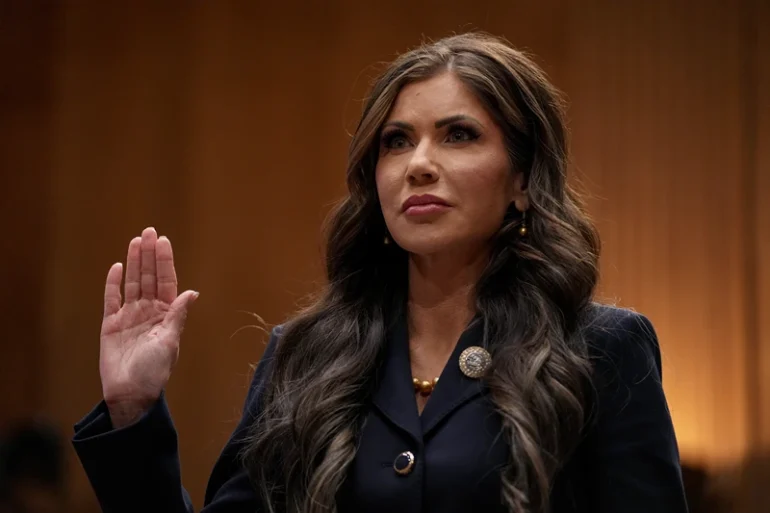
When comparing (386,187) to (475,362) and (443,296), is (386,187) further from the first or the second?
(475,362)

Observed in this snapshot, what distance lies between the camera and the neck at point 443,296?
189cm

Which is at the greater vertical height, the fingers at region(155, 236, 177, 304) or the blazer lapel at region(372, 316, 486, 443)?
the fingers at region(155, 236, 177, 304)

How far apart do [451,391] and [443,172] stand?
355mm

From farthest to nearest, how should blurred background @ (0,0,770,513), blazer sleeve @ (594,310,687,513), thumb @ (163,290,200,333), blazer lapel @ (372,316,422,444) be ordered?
blurred background @ (0,0,770,513)
thumb @ (163,290,200,333)
blazer lapel @ (372,316,422,444)
blazer sleeve @ (594,310,687,513)

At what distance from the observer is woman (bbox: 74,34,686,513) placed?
1659 mm

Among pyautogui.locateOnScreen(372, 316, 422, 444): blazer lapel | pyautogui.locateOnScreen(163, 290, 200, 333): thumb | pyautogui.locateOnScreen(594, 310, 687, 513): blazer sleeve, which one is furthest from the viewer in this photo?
pyautogui.locateOnScreen(163, 290, 200, 333): thumb

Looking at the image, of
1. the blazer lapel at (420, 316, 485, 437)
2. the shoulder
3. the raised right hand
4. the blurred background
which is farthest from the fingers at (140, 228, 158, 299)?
the blurred background

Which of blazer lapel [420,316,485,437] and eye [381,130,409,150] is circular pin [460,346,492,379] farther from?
eye [381,130,409,150]

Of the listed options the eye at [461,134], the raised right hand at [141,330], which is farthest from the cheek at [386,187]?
the raised right hand at [141,330]

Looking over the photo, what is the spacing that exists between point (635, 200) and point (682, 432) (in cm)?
72

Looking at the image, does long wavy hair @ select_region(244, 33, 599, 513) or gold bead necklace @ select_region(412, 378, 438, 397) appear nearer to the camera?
long wavy hair @ select_region(244, 33, 599, 513)

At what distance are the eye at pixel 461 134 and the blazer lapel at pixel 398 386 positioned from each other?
1.05 ft

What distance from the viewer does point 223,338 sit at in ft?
12.5

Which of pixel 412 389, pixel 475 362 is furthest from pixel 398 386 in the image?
pixel 475 362
